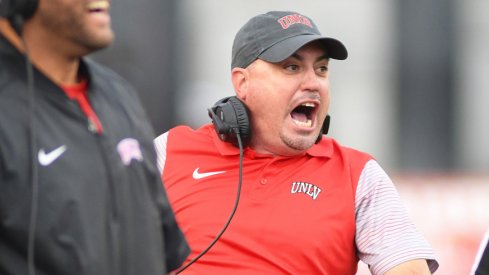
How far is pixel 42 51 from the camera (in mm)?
Answer: 2953

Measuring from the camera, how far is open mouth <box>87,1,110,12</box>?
293 centimetres

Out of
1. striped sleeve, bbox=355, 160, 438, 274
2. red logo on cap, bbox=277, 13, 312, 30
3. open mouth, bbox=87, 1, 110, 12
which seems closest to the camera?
open mouth, bbox=87, 1, 110, 12

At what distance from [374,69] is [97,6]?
31.7 ft

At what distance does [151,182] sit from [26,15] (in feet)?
1.79

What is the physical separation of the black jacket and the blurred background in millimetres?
8610

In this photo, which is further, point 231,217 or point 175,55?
point 175,55

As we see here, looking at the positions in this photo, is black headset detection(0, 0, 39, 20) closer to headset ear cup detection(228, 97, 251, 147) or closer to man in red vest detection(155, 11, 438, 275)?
man in red vest detection(155, 11, 438, 275)

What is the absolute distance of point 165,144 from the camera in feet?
15.4

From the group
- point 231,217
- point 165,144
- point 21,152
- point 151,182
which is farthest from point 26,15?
point 165,144

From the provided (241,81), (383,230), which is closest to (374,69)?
(241,81)

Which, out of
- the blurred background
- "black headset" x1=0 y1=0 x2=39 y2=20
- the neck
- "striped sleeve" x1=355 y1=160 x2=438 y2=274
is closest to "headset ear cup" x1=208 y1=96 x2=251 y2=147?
"striped sleeve" x1=355 y1=160 x2=438 y2=274

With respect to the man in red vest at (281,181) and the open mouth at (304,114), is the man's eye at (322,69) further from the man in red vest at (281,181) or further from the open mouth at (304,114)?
the open mouth at (304,114)

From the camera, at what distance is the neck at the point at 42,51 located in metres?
2.92

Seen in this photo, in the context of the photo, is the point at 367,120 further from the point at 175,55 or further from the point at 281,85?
the point at 281,85
